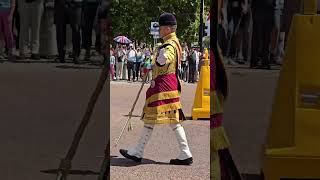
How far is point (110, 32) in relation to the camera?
3.26m

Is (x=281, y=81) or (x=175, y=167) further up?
(x=281, y=81)

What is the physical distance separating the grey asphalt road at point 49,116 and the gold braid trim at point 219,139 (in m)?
0.60

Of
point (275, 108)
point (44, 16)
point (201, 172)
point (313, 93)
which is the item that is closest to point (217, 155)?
point (275, 108)

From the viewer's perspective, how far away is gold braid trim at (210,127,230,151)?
3396mm

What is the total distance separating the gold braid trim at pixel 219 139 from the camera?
3.40 metres

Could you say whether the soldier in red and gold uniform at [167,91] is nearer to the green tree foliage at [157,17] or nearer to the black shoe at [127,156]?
the black shoe at [127,156]

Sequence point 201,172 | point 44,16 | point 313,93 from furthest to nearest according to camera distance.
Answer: point 201,172 < point 44,16 < point 313,93

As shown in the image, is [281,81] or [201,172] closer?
[281,81]

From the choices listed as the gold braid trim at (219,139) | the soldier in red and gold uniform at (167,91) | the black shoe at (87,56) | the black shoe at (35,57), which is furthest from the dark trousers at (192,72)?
the black shoe at (35,57)

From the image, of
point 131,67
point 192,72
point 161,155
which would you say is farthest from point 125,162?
point 131,67

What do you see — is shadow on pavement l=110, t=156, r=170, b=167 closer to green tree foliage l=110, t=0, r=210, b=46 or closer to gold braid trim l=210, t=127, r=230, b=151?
gold braid trim l=210, t=127, r=230, b=151

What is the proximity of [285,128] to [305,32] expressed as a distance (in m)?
0.49

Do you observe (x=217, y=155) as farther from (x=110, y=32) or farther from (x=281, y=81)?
(x=110, y=32)

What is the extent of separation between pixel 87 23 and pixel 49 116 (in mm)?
539
